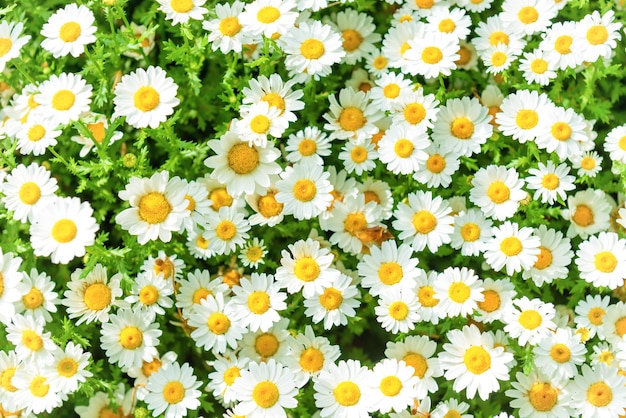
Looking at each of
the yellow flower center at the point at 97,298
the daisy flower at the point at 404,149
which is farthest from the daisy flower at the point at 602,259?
the yellow flower center at the point at 97,298

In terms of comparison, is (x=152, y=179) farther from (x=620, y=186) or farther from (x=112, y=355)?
(x=620, y=186)

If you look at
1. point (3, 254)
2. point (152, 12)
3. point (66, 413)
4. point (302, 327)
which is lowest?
point (66, 413)

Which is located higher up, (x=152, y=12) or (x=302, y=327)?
(x=152, y=12)

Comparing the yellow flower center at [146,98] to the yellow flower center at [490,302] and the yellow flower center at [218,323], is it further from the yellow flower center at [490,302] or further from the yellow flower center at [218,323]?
the yellow flower center at [490,302]

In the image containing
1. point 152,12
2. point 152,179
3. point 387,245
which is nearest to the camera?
point 152,179

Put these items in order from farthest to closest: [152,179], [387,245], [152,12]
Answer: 1. [152,12]
2. [387,245]
3. [152,179]

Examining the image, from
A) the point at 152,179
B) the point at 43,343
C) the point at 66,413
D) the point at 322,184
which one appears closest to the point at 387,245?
the point at 322,184

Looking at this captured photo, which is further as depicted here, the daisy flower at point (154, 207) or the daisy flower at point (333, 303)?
the daisy flower at point (333, 303)
